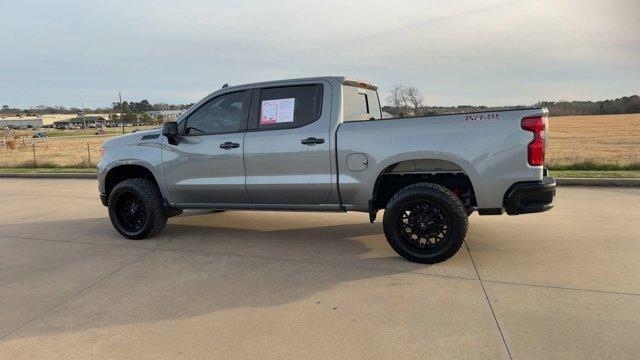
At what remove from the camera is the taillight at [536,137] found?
4340 mm

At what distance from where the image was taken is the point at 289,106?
5.41m

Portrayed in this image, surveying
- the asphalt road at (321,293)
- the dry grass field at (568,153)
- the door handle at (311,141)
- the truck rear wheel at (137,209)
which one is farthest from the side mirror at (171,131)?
the dry grass field at (568,153)

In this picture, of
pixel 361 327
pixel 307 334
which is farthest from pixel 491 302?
pixel 307 334

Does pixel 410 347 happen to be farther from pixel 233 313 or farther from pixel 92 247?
pixel 92 247

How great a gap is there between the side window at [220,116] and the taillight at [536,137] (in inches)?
119

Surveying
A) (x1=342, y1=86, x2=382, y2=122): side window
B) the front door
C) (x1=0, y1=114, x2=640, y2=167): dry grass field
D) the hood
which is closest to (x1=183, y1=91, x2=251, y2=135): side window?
the front door

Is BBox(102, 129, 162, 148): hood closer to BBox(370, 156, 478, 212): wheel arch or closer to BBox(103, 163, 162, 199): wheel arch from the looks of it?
BBox(103, 163, 162, 199): wheel arch

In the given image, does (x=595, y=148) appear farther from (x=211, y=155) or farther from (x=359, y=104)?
(x=211, y=155)

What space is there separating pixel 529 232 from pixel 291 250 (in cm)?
293

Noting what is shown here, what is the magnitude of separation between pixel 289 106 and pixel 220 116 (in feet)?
3.01

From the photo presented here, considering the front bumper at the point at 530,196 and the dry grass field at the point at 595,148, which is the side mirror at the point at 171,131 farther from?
the dry grass field at the point at 595,148

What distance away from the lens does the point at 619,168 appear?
36.1 feet

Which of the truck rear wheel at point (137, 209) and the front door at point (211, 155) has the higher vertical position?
the front door at point (211, 155)

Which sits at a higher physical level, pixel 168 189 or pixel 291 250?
pixel 168 189
